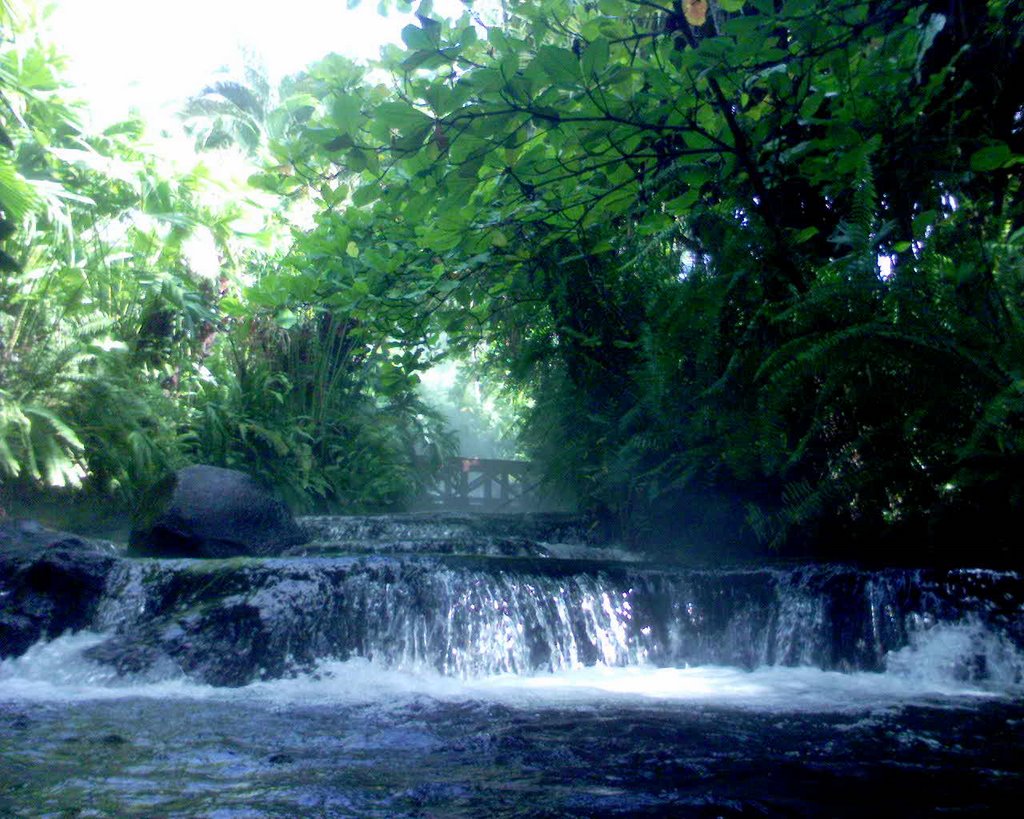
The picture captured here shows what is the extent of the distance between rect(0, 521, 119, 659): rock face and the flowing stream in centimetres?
9

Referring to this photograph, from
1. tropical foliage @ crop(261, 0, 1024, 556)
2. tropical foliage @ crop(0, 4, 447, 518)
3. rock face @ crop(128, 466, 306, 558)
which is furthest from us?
tropical foliage @ crop(0, 4, 447, 518)

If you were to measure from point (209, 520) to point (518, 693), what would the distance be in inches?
154

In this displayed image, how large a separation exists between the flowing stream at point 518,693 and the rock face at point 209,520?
83 cm

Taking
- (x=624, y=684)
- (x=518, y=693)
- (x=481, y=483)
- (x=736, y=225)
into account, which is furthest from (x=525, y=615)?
(x=481, y=483)

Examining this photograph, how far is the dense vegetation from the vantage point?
2885mm

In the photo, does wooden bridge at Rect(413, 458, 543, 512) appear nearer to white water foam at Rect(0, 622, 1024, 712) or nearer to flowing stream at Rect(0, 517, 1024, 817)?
flowing stream at Rect(0, 517, 1024, 817)

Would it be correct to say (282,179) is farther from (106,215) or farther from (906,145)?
(106,215)

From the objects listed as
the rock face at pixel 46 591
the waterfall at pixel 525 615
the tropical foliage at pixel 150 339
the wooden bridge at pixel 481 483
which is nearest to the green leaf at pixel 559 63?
the tropical foliage at pixel 150 339

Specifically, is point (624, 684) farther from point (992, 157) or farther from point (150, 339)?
point (150, 339)

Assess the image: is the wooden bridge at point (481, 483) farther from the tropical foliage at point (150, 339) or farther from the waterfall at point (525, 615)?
the waterfall at point (525, 615)

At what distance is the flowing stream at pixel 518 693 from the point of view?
2.33m

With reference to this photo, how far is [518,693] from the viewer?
4094 mm

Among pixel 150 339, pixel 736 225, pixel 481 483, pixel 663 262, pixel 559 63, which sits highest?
pixel 150 339

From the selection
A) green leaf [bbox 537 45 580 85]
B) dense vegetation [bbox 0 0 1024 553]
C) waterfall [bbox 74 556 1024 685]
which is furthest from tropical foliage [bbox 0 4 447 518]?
green leaf [bbox 537 45 580 85]
